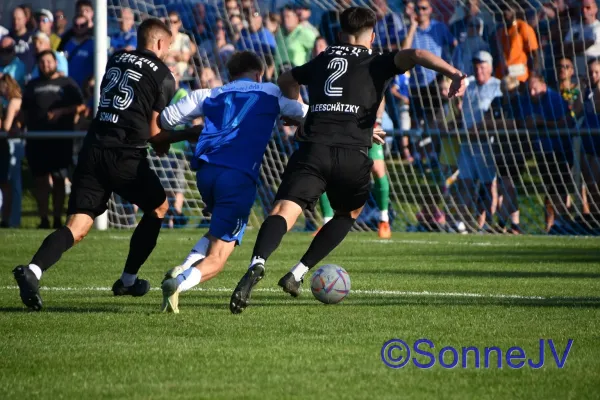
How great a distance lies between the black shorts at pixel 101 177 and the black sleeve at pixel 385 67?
5.52 ft

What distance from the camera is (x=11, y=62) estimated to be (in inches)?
719

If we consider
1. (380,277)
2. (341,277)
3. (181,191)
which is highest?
(341,277)

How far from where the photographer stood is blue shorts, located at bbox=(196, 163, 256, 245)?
24.8ft

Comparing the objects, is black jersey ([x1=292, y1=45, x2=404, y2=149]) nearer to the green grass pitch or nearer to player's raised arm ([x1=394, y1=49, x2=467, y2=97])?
player's raised arm ([x1=394, y1=49, x2=467, y2=97])

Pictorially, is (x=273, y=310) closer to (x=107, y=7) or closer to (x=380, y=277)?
(x=380, y=277)

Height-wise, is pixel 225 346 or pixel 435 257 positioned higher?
pixel 225 346

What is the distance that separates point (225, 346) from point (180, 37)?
11743mm

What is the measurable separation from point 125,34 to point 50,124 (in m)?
1.65

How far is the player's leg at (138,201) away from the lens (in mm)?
8023

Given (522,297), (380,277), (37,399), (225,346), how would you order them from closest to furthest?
(37,399) → (225,346) → (522,297) → (380,277)

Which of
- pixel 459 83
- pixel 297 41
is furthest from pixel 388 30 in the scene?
pixel 459 83

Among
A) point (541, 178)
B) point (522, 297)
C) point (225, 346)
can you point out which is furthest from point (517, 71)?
point (225, 346)

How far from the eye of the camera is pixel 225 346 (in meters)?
5.91

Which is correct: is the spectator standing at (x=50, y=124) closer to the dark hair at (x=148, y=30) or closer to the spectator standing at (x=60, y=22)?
the spectator standing at (x=60, y=22)
